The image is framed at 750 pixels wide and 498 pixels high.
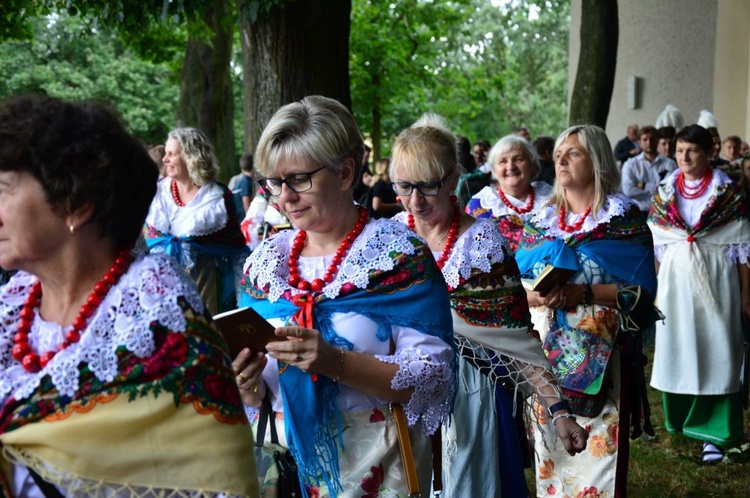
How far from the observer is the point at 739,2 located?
56.5 feet

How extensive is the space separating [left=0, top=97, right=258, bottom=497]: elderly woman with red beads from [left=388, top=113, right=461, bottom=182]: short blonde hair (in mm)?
2094

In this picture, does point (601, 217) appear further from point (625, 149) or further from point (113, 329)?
point (625, 149)

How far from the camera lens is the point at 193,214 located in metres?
8.25

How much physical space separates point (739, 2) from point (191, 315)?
55.3 ft

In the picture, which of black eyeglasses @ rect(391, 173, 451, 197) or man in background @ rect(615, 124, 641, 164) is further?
man in background @ rect(615, 124, 641, 164)

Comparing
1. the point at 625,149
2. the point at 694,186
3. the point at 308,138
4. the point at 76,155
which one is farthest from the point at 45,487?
the point at 625,149

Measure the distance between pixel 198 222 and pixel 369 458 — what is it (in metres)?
5.13

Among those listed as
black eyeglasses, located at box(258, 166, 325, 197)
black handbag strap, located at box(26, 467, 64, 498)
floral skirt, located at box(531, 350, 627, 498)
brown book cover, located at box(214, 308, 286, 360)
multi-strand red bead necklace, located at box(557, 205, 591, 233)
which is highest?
black eyeglasses, located at box(258, 166, 325, 197)

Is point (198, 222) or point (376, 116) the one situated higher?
point (376, 116)

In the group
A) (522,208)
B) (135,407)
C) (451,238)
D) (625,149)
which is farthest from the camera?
(625,149)

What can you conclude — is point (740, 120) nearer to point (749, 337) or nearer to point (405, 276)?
point (749, 337)

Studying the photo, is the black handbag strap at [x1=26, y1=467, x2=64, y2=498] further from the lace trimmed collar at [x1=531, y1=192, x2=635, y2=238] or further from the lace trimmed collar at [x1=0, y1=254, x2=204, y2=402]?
the lace trimmed collar at [x1=531, y1=192, x2=635, y2=238]

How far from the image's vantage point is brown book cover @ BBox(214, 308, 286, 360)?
2861 mm

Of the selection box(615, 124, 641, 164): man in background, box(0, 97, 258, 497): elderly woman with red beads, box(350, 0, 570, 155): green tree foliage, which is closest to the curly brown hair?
box(0, 97, 258, 497): elderly woman with red beads
